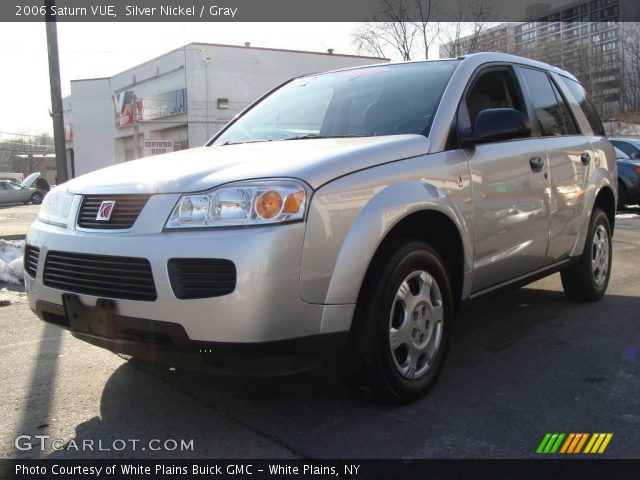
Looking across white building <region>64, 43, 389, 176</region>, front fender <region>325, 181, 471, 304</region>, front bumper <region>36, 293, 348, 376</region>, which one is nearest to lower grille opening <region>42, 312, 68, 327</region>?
front bumper <region>36, 293, 348, 376</region>

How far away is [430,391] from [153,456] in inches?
57.3

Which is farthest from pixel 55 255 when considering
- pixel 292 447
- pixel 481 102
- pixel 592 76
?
pixel 592 76

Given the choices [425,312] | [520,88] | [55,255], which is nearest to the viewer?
[55,255]

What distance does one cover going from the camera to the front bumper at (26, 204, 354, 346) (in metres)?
2.48

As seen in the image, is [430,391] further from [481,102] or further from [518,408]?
[481,102]

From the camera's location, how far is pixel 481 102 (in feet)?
13.1

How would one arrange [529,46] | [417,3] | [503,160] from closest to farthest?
[503,160]
[417,3]
[529,46]

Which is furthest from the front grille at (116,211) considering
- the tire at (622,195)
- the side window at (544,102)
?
the tire at (622,195)

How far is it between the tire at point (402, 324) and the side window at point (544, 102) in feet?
5.96

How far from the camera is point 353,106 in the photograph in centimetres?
397

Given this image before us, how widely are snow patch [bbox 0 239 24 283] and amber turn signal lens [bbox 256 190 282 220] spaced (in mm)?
5044

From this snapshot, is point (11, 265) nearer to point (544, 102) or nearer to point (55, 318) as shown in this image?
point (55, 318)

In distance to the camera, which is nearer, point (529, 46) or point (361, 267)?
point (361, 267)

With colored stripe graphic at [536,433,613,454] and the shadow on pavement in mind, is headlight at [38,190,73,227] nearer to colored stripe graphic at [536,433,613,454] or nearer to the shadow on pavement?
the shadow on pavement
